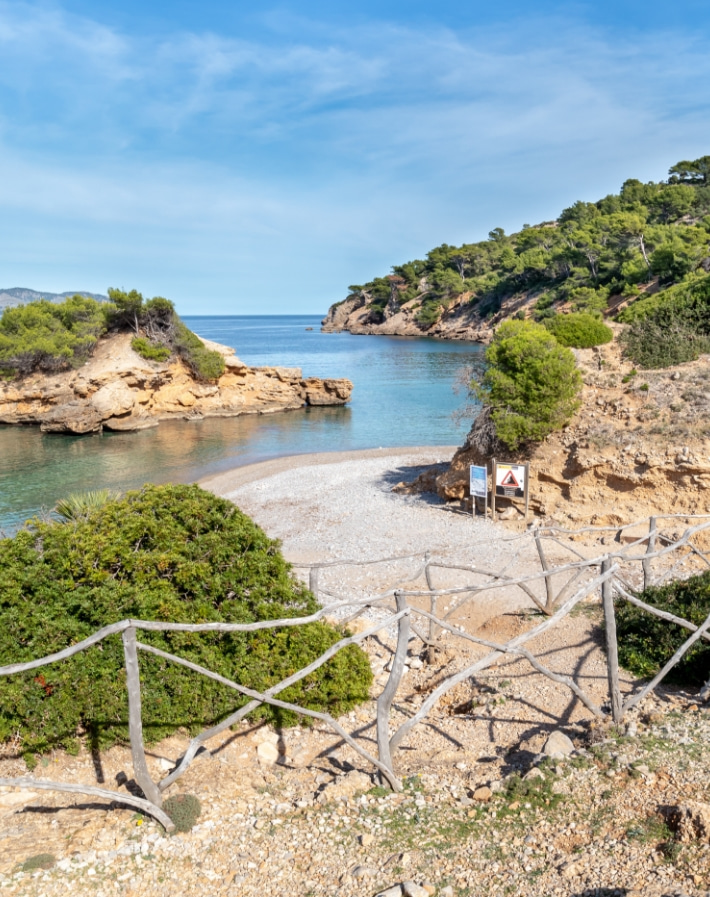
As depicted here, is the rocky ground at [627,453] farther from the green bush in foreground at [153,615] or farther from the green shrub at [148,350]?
the green shrub at [148,350]

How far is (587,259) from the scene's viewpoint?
71.4 m

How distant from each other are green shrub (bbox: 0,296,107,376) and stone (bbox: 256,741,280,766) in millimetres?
37131

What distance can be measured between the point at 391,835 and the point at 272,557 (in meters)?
2.86

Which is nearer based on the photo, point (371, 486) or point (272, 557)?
point (272, 557)

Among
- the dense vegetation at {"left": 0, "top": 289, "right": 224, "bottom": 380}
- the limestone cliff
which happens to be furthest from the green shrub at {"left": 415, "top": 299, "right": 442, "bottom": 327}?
the limestone cliff

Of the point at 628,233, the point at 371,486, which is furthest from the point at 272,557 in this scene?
the point at 628,233

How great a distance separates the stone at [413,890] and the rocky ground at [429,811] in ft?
0.05

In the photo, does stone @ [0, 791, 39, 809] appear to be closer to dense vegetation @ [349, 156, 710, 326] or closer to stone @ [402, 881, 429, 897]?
stone @ [402, 881, 429, 897]

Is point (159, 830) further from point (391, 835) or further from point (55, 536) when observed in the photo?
point (55, 536)

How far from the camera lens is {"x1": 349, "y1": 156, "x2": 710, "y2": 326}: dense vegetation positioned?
56250 millimetres

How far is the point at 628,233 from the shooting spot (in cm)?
6575

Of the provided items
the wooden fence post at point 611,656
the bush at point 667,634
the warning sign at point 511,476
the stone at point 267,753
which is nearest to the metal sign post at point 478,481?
the warning sign at point 511,476

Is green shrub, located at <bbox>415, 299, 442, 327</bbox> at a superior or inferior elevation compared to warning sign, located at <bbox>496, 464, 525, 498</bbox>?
superior

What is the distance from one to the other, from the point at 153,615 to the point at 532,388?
37.7ft
